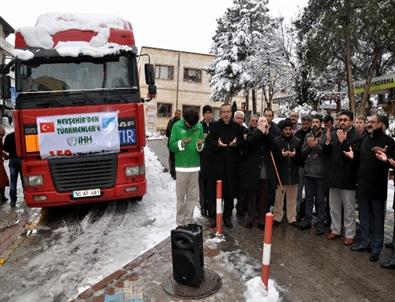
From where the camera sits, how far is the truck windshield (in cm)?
725

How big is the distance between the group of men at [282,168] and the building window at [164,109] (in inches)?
1329

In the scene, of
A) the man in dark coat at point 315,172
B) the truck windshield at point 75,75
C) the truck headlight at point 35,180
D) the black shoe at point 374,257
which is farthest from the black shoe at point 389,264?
the truck headlight at point 35,180

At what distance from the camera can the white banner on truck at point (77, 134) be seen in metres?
7.09

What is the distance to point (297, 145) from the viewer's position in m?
6.77

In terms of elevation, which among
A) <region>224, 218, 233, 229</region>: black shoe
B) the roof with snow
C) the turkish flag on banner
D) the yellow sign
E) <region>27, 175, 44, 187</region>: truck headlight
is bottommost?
<region>224, 218, 233, 229</region>: black shoe

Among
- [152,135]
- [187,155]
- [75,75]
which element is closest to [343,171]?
[187,155]

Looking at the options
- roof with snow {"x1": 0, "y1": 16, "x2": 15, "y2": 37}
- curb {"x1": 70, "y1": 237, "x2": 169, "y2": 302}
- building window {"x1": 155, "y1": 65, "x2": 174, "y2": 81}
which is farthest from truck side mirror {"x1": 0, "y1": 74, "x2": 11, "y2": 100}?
roof with snow {"x1": 0, "y1": 16, "x2": 15, "y2": 37}

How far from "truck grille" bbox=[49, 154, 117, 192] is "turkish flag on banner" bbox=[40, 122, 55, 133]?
56 centimetres

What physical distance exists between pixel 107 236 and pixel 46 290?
193cm

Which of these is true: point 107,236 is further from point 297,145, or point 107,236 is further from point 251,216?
point 297,145

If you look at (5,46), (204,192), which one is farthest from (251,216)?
(5,46)

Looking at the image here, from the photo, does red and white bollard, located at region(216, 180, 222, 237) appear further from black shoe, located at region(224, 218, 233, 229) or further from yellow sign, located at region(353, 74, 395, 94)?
yellow sign, located at region(353, 74, 395, 94)

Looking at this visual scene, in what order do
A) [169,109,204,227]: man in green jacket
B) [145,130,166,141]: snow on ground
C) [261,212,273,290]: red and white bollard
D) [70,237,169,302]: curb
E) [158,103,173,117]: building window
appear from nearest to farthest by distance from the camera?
1. [261,212,273,290]: red and white bollard
2. [70,237,169,302]: curb
3. [169,109,204,227]: man in green jacket
4. [145,130,166,141]: snow on ground
5. [158,103,173,117]: building window

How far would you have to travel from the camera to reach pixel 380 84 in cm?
1962
